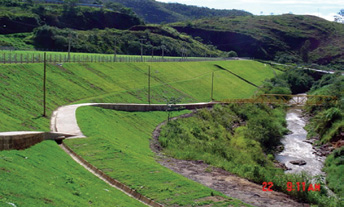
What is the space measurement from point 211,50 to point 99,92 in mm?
137943

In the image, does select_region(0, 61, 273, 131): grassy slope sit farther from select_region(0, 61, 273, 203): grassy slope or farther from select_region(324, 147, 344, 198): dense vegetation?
select_region(324, 147, 344, 198): dense vegetation

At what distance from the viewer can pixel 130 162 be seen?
2916 cm

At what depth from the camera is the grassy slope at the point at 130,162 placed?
24.0 m

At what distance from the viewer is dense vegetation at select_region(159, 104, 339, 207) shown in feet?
105

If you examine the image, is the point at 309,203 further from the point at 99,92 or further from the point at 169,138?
the point at 99,92

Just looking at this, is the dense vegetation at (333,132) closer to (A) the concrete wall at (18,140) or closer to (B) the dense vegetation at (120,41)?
(A) the concrete wall at (18,140)

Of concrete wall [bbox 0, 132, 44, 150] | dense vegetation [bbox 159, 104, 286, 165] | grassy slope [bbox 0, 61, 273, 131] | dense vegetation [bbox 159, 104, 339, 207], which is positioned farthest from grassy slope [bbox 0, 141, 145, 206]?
dense vegetation [bbox 159, 104, 286, 165]

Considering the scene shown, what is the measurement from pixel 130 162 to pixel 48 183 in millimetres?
9689

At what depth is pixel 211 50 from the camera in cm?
19488

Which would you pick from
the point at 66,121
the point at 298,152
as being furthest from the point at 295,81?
the point at 66,121

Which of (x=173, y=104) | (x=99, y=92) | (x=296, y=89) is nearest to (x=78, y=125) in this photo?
(x=99, y=92)

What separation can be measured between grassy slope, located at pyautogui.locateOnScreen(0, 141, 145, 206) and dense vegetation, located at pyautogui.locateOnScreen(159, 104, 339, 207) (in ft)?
42.9

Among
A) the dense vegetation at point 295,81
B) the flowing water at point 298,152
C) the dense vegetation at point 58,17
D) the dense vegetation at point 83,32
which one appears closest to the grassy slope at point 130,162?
the flowing water at point 298,152
